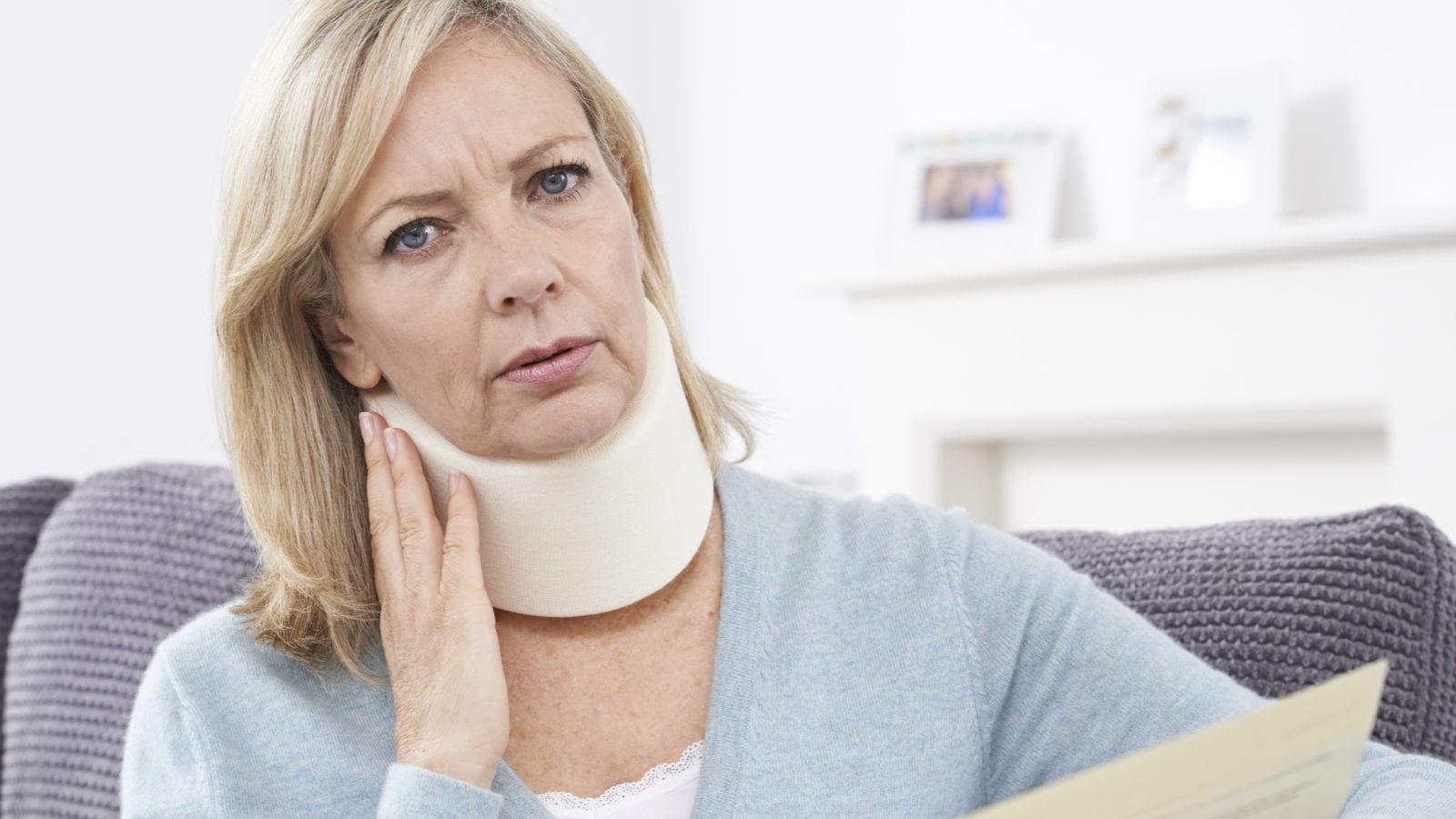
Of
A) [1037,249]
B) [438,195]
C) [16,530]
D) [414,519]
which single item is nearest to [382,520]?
[414,519]

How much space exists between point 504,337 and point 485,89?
0.21 meters

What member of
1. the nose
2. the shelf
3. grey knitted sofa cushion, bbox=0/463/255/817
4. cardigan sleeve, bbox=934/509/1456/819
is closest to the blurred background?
the shelf

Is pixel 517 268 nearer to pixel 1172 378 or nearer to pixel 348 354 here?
pixel 348 354

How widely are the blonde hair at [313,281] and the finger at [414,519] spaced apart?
81mm

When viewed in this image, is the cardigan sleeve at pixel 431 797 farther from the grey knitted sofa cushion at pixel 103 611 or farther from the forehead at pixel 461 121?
the grey knitted sofa cushion at pixel 103 611

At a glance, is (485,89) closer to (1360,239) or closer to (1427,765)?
(1427,765)

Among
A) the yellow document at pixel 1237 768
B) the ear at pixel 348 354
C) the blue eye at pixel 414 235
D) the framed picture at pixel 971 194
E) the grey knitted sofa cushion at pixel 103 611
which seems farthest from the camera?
the framed picture at pixel 971 194

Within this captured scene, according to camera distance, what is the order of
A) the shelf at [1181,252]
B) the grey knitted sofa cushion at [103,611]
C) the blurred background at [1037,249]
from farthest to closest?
the blurred background at [1037,249] < the shelf at [1181,252] < the grey knitted sofa cushion at [103,611]

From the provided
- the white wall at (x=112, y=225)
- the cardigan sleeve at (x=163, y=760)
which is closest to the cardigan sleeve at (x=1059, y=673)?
the cardigan sleeve at (x=163, y=760)

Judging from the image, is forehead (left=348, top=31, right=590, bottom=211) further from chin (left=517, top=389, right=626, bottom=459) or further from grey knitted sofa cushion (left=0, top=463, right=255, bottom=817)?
grey knitted sofa cushion (left=0, top=463, right=255, bottom=817)

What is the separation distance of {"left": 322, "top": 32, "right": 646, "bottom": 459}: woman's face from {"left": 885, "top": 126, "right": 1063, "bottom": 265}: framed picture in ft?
5.61

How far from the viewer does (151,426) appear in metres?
2.95

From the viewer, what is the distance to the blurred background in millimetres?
2506

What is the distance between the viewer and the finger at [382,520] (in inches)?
47.9
